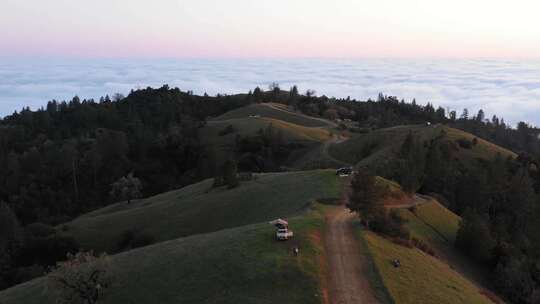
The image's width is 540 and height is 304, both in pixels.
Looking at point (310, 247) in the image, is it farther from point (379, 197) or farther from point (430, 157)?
point (430, 157)

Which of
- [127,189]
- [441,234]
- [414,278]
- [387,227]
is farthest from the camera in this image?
[127,189]

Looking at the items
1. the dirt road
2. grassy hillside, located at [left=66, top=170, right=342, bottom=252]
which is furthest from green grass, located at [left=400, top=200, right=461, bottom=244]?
the dirt road

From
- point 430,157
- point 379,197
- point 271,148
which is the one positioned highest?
point 379,197

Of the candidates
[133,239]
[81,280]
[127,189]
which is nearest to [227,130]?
[127,189]

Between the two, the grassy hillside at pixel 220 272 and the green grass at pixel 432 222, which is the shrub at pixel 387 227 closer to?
the grassy hillside at pixel 220 272

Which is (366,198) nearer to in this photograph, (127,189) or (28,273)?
(28,273)

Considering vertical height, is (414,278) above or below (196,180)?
above

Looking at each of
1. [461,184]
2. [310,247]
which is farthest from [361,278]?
[461,184]
